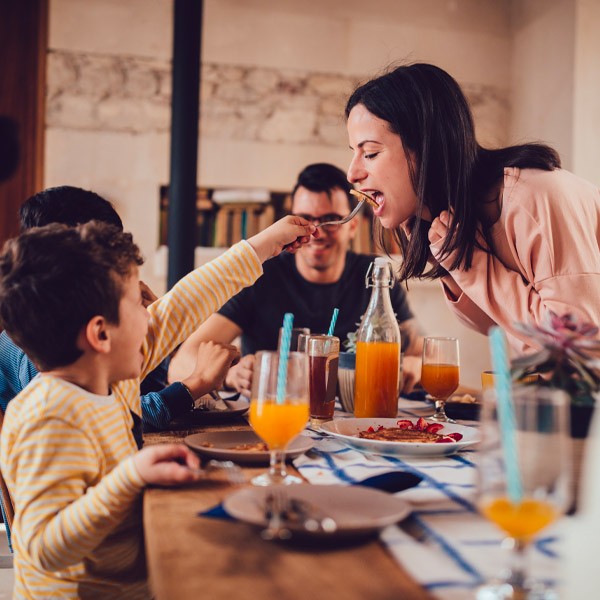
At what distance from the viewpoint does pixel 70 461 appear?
0.98 m

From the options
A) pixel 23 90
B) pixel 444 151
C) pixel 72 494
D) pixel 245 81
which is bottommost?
pixel 72 494

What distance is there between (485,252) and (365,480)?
86 cm

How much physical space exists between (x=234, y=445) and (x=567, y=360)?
0.56 metres

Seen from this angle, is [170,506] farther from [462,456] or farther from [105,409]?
[462,456]

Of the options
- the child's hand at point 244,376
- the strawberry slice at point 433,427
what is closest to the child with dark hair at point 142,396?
the child's hand at point 244,376

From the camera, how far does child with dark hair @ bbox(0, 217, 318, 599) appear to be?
3.08 ft

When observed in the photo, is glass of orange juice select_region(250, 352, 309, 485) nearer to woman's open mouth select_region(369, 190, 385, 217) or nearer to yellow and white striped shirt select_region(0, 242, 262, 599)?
yellow and white striped shirt select_region(0, 242, 262, 599)

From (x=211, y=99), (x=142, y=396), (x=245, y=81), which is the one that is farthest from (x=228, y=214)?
(x=142, y=396)

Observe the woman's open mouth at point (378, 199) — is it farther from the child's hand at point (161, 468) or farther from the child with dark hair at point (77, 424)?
the child's hand at point (161, 468)

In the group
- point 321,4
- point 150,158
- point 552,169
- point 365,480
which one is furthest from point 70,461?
point 321,4

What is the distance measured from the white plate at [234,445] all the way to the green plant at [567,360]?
0.40 meters

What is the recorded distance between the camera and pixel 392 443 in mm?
1159

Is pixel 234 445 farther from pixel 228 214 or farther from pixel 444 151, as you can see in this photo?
pixel 228 214

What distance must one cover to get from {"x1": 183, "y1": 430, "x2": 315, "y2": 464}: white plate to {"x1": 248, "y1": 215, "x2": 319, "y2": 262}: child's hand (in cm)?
41
